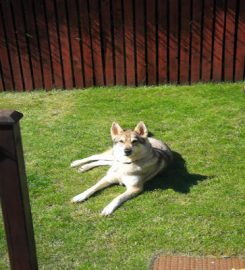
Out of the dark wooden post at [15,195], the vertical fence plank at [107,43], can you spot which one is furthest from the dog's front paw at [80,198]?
the vertical fence plank at [107,43]

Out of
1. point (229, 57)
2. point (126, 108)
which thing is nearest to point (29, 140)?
point (126, 108)

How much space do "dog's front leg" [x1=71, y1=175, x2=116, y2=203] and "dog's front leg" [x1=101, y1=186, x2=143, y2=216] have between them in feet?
0.90

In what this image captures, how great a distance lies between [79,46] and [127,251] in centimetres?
530

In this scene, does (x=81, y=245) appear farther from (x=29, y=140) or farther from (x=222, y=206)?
(x=29, y=140)

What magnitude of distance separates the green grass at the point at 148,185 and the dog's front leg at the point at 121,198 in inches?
2.7

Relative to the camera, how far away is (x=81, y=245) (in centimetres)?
431

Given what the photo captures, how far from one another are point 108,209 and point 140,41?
4.55 metres

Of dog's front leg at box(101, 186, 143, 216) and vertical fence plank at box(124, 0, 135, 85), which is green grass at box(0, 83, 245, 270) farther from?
vertical fence plank at box(124, 0, 135, 85)

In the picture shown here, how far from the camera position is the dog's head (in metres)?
5.05

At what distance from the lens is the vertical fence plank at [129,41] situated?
329 inches

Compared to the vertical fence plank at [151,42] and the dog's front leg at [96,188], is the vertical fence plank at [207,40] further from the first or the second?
the dog's front leg at [96,188]

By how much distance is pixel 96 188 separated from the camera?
520 centimetres

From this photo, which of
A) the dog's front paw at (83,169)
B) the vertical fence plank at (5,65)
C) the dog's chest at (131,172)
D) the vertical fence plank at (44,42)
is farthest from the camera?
the vertical fence plank at (5,65)

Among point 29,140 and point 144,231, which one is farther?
point 29,140
